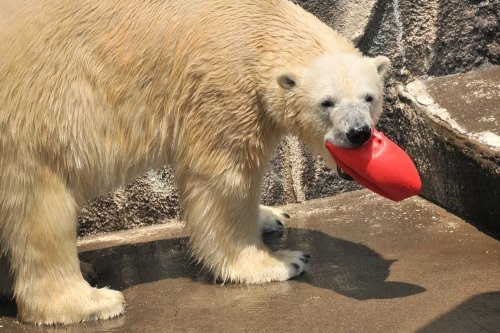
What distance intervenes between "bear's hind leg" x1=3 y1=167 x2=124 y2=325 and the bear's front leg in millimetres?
493

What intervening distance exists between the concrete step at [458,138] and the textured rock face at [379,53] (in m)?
0.09

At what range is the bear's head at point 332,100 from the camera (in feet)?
12.1

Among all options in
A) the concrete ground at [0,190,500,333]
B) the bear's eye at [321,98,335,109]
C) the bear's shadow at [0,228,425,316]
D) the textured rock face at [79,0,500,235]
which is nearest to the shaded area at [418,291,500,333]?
the concrete ground at [0,190,500,333]

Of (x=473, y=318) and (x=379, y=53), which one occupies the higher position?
(x=379, y=53)

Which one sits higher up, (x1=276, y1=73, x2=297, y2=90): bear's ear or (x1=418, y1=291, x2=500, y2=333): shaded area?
(x1=276, y1=73, x2=297, y2=90): bear's ear

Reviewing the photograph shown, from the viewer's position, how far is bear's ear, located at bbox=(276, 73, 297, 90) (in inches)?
149

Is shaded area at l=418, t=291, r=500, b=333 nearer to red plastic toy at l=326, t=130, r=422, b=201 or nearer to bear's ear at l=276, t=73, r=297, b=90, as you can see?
red plastic toy at l=326, t=130, r=422, b=201

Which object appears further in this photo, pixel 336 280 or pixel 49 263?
pixel 336 280

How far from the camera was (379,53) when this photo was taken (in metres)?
5.05

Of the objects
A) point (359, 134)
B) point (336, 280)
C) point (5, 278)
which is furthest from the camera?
point (5, 278)

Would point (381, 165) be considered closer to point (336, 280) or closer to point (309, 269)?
point (336, 280)

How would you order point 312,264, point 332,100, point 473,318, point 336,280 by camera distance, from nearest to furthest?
point 473,318 < point 332,100 < point 336,280 < point 312,264

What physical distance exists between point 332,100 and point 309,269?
2.78 ft

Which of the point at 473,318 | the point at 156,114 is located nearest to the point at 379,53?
the point at 156,114
